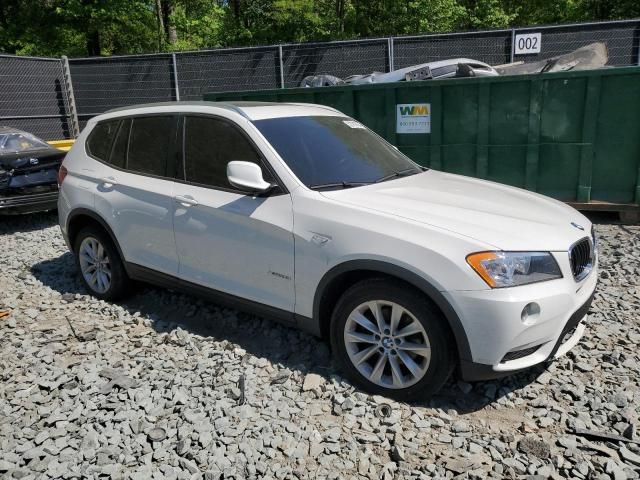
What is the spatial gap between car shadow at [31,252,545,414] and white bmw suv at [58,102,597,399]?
30 cm

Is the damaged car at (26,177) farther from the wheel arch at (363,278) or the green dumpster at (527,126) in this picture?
the wheel arch at (363,278)

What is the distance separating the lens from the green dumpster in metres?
6.39

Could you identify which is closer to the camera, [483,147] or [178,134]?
[178,134]

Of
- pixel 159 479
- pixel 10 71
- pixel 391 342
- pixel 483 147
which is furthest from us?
pixel 10 71

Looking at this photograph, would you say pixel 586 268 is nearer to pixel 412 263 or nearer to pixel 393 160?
pixel 412 263

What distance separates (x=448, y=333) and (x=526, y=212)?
101 cm

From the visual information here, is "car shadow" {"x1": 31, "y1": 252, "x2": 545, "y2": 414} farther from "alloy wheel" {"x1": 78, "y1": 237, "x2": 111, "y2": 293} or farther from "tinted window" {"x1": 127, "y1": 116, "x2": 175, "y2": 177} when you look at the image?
"tinted window" {"x1": 127, "y1": 116, "x2": 175, "y2": 177}

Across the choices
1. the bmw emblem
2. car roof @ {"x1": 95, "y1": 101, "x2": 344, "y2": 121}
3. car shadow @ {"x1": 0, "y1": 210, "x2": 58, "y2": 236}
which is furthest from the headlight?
car shadow @ {"x1": 0, "y1": 210, "x2": 58, "y2": 236}

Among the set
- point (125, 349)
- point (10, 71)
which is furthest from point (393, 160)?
point (10, 71)

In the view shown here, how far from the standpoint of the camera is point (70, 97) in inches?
547

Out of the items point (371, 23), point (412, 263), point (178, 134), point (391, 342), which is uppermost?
point (371, 23)

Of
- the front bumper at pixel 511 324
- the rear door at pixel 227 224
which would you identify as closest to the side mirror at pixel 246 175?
the rear door at pixel 227 224

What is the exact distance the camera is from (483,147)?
7043 mm

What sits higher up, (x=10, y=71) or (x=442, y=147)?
(x=10, y=71)
